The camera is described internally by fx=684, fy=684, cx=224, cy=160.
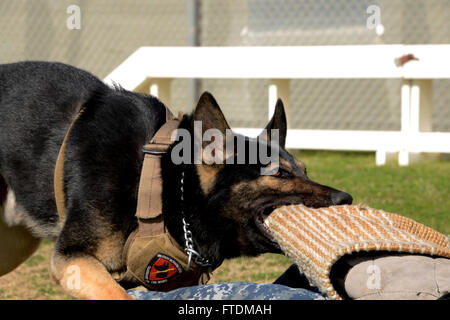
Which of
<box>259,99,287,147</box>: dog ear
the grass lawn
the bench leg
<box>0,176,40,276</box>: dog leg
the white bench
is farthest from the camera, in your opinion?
the bench leg

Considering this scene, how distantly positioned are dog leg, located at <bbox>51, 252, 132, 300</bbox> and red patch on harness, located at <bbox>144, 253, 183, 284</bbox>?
20cm

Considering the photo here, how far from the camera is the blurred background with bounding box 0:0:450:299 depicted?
28.3 feet

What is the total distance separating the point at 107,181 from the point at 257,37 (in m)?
6.63

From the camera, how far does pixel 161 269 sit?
9.34ft

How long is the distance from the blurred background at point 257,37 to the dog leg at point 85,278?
4.80m

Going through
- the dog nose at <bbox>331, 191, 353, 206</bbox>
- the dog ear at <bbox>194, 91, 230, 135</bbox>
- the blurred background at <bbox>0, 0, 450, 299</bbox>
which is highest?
the blurred background at <bbox>0, 0, 450, 299</bbox>

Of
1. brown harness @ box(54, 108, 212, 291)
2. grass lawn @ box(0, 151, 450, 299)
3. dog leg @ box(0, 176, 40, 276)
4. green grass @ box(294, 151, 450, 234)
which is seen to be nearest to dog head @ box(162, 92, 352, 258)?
brown harness @ box(54, 108, 212, 291)

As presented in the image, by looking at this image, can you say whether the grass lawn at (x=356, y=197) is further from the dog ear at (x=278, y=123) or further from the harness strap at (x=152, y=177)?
the harness strap at (x=152, y=177)

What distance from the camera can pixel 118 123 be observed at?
2.93m

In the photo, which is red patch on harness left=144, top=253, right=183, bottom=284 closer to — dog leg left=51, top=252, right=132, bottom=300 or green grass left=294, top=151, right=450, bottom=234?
dog leg left=51, top=252, right=132, bottom=300

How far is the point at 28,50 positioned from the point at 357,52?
15.5 ft

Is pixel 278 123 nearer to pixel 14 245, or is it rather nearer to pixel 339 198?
pixel 339 198

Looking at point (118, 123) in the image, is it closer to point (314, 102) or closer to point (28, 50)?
point (314, 102)
